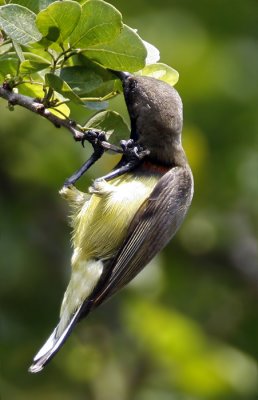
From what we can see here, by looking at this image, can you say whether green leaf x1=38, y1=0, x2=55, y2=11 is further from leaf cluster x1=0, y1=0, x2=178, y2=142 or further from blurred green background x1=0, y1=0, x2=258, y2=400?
blurred green background x1=0, y1=0, x2=258, y2=400

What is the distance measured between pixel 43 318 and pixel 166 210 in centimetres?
297

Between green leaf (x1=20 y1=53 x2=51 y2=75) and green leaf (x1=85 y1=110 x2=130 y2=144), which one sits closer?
green leaf (x1=20 y1=53 x2=51 y2=75)

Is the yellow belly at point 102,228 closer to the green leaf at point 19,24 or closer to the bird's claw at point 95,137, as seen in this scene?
the bird's claw at point 95,137

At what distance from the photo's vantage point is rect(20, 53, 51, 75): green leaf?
13.0 ft

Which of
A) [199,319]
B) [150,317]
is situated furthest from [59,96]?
[199,319]

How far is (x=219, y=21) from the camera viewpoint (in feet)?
30.5

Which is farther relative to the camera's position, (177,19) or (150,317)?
(177,19)

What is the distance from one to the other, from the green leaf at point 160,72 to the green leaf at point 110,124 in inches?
9.0

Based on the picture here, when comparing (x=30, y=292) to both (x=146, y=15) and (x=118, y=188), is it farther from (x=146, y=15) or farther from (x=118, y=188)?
(x=118, y=188)

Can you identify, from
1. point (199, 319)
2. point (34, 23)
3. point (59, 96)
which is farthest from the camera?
point (199, 319)

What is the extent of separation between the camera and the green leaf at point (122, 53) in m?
4.07

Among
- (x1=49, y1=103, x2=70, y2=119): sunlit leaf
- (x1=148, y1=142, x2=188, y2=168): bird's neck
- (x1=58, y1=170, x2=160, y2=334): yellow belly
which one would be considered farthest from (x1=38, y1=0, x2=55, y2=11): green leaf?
(x1=148, y1=142, x2=188, y2=168): bird's neck

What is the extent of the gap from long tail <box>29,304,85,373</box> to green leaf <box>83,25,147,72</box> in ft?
4.76

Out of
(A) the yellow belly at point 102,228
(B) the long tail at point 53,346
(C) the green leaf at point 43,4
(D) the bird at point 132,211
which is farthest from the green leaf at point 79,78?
(B) the long tail at point 53,346
